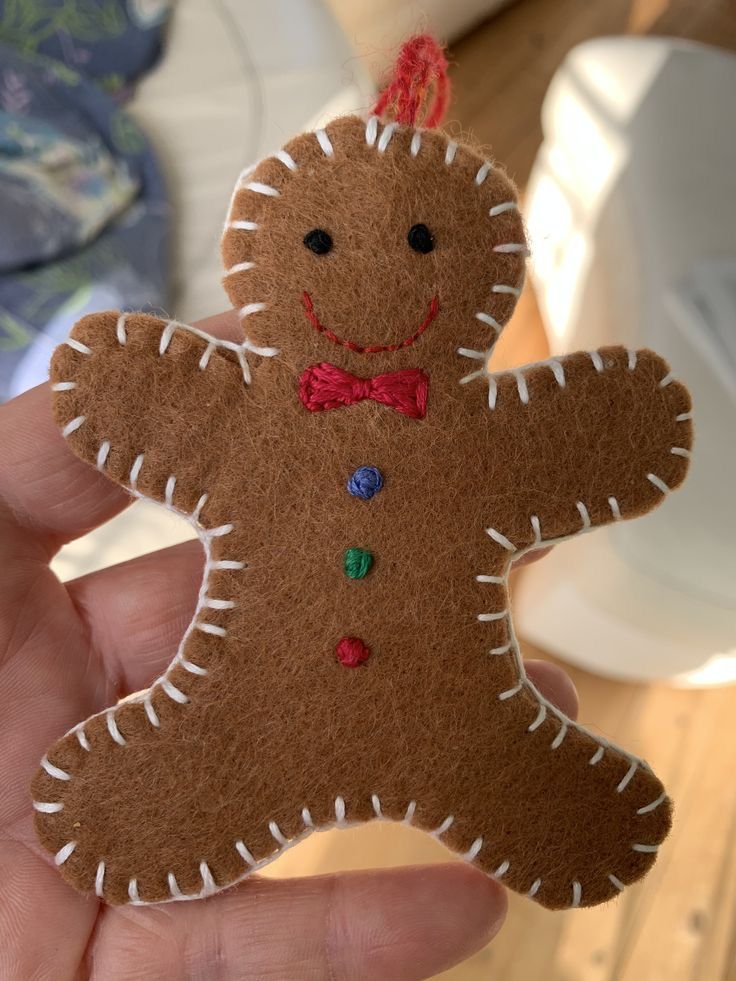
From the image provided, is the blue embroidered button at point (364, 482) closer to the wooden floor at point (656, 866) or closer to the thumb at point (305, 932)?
the thumb at point (305, 932)

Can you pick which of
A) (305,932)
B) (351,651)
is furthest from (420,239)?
(305,932)

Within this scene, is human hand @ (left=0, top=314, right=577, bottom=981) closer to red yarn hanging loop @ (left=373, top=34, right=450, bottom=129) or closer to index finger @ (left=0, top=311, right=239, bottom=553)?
index finger @ (left=0, top=311, right=239, bottom=553)

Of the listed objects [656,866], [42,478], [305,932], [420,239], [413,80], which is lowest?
[656,866]

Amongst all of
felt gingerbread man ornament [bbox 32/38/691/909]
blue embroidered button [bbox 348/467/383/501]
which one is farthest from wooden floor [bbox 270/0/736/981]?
blue embroidered button [bbox 348/467/383/501]

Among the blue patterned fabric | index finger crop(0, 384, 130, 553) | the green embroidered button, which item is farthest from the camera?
the blue patterned fabric

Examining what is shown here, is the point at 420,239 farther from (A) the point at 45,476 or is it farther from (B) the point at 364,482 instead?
(A) the point at 45,476

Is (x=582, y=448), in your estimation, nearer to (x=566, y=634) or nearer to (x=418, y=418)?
(x=418, y=418)

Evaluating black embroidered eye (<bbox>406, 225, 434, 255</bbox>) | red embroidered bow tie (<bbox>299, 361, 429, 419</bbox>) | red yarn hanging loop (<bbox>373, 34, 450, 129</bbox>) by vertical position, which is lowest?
red embroidered bow tie (<bbox>299, 361, 429, 419</bbox>)

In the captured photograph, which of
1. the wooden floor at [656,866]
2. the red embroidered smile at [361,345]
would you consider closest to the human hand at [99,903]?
the red embroidered smile at [361,345]
